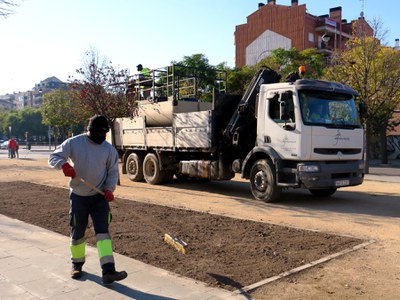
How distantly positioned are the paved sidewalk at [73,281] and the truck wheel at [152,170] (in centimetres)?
790

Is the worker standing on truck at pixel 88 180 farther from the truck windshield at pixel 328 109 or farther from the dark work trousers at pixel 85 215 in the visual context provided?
the truck windshield at pixel 328 109

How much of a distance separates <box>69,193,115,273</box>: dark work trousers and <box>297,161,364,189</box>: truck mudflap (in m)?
5.66

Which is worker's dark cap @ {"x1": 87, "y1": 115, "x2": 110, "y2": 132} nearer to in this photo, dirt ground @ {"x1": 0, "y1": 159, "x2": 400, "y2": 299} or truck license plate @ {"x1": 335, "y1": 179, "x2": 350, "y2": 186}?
dirt ground @ {"x1": 0, "y1": 159, "x2": 400, "y2": 299}

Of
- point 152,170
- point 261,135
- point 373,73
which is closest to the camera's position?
point 261,135

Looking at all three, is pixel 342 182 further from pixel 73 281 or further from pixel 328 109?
pixel 73 281

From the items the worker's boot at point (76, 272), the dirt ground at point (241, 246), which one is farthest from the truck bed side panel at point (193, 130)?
the worker's boot at point (76, 272)

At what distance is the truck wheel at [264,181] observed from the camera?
10031 mm

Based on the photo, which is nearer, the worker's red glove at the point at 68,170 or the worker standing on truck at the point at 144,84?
the worker's red glove at the point at 68,170

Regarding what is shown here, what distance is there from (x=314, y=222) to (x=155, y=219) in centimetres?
299

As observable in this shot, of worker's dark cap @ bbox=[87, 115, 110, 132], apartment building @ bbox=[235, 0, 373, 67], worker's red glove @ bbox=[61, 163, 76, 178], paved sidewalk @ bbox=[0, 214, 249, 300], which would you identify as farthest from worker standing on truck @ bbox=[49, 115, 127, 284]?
apartment building @ bbox=[235, 0, 373, 67]

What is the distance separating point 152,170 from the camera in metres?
14.3

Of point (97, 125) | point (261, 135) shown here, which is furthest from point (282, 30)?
Answer: point (97, 125)

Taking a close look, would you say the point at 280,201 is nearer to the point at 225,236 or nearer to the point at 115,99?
the point at 225,236

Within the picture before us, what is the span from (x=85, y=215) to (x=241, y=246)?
2.33m
